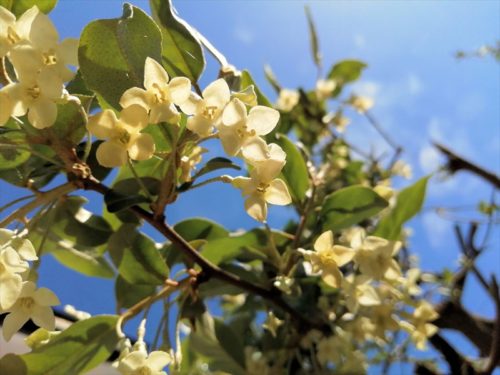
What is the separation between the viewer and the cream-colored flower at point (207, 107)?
18.5 inches

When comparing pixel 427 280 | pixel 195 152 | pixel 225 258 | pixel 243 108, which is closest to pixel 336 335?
pixel 225 258

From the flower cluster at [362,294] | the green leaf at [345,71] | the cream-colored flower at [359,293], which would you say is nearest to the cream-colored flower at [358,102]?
the green leaf at [345,71]

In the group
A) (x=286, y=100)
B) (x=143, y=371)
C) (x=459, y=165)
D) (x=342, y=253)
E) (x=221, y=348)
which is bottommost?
(x=221, y=348)

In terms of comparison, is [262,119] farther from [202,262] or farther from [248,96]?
[202,262]

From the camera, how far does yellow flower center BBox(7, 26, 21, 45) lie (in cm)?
45

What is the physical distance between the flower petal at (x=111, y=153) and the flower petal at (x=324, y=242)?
21 cm

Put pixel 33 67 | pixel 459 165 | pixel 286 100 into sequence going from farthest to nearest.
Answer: pixel 459 165 → pixel 286 100 → pixel 33 67

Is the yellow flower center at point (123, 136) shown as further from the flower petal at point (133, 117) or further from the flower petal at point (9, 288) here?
the flower petal at point (9, 288)

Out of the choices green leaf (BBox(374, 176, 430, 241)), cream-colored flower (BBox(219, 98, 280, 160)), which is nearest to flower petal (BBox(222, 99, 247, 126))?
cream-colored flower (BBox(219, 98, 280, 160))

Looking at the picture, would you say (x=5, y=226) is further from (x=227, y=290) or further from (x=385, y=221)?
(x=385, y=221)

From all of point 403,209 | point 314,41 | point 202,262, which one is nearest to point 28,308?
point 202,262

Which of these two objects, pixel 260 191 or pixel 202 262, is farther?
pixel 202 262

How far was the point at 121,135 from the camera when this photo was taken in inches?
18.2

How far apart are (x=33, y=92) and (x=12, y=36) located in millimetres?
50
